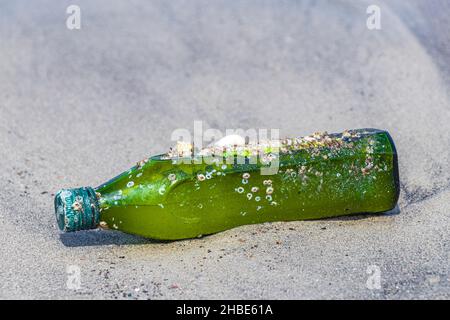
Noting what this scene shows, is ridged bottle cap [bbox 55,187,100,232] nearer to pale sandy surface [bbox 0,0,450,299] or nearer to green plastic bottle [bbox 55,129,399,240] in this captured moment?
green plastic bottle [bbox 55,129,399,240]

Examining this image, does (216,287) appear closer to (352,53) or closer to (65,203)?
(65,203)

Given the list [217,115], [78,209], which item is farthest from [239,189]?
[217,115]

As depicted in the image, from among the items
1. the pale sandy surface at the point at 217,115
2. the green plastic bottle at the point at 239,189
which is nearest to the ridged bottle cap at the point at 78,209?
the green plastic bottle at the point at 239,189

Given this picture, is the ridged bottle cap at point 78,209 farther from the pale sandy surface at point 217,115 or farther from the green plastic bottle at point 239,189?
the pale sandy surface at point 217,115

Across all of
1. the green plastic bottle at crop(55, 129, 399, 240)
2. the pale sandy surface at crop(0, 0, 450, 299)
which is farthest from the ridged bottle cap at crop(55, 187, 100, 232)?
the pale sandy surface at crop(0, 0, 450, 299)

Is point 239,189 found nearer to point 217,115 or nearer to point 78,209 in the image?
point 78,209

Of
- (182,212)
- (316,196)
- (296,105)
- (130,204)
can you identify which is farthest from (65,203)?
(296,105)
